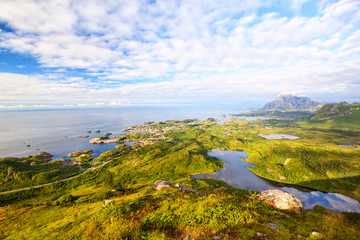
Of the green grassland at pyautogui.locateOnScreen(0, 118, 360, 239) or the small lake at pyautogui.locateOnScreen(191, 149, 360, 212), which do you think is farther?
the small lake at pyautogui.locateOnScreen(191, 149, 360, 212)

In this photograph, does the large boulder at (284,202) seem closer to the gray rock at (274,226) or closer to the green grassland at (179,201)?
the green grassland at (179,201)

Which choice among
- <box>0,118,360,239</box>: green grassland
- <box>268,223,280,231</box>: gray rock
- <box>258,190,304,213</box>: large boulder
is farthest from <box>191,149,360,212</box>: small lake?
<box>268,223,280,231</box>: gray rock

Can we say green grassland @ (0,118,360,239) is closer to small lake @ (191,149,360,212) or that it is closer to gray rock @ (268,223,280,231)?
gray rock @ (268,223,280,231)

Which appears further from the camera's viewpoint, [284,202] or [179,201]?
[284,202]

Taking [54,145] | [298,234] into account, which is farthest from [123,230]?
[54,145]

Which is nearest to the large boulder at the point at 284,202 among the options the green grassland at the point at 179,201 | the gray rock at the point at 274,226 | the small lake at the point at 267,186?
the green grassland at the point at 179,201

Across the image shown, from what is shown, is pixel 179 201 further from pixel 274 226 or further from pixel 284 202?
pixel 284 202

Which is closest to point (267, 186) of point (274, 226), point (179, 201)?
point (274, 226)
